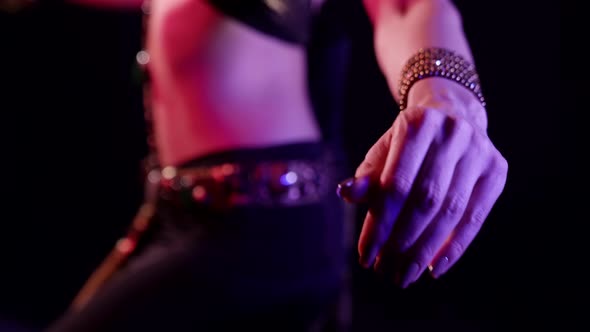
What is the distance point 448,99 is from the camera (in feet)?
1.83

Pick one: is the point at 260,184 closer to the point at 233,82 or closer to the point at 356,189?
the point at 233,82

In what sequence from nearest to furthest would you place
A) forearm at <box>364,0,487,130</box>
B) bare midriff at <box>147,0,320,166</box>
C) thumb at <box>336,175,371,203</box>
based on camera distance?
thumb at <box>336,175,371,203</box> → forearm at <box>364,0,487,130</box> → bare midriff at <box>147,0,320,166</box>

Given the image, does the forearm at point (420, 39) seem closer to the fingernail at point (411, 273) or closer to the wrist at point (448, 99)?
the wrist at point (448, 99)

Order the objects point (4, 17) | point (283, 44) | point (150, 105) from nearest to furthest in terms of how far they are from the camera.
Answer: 1. point (283, 44)
2. point (150, 105)
3. point (4, 17)

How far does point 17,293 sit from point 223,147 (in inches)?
52.0

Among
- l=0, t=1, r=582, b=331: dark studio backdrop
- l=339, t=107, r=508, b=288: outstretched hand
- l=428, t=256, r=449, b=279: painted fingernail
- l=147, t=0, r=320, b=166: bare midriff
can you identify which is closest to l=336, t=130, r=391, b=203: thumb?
l=339, t=107, r=508, b=288: outstretched hand

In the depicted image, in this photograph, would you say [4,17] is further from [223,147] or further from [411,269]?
[411,269]

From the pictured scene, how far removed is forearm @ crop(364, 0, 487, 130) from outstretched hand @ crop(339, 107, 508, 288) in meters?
0.05

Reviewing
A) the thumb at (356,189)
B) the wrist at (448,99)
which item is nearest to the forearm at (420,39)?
the wrist at (448,99)

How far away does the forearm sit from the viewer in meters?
0.57

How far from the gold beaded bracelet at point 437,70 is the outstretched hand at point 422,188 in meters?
0.08

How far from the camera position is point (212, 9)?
1.02m

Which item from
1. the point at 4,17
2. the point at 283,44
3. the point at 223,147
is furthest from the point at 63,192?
the point at 283,44

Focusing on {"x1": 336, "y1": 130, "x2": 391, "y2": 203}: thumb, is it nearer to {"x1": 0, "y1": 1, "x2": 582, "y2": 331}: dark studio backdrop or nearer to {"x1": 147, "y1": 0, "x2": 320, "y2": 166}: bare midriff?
{"x1": 147, "y1": 0, "x2": 320, "y2": 166}: bare midriff
